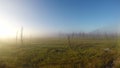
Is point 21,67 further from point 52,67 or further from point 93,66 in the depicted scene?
point 93,66

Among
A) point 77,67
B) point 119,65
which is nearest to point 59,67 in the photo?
point 77,67

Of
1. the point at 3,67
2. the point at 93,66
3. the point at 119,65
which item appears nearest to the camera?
the point at 119,65

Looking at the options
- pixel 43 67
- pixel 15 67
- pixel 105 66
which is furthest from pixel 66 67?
pixel 15 67

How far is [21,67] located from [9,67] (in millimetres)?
2131

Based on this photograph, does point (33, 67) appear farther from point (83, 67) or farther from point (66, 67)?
point (83, 67)

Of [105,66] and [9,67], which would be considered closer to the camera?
[105,66]

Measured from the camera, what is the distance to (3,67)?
31875 mm

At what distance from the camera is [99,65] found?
99.1 ft

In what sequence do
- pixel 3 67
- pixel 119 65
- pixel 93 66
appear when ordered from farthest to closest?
pixel 3 67, pixel 93 66, pixel 119 65

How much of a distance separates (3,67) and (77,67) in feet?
43.0

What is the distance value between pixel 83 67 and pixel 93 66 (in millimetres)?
1889

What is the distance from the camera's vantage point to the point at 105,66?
30078mm

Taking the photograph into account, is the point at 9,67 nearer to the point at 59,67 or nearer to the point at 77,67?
the point at 59,67

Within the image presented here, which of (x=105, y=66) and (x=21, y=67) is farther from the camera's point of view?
(x=21, y=67)
